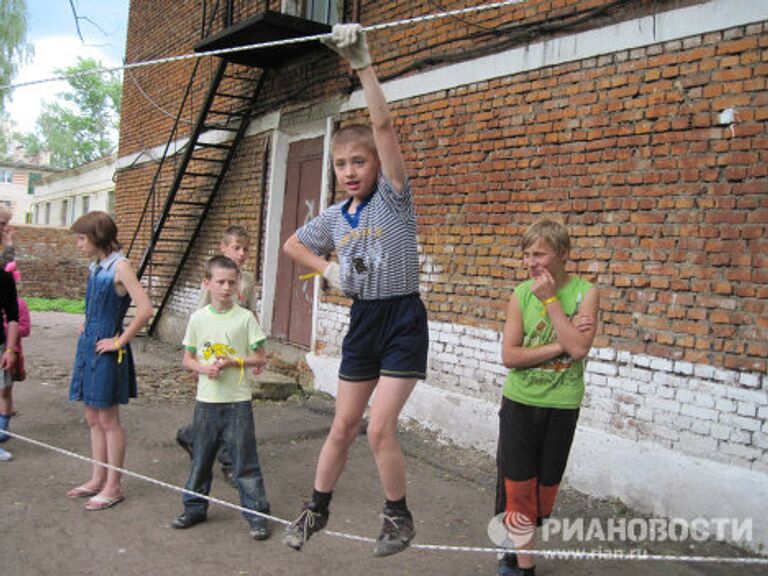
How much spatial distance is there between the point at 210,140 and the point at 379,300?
28.2 feet

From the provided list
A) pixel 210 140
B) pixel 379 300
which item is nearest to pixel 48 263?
pixel 210 140

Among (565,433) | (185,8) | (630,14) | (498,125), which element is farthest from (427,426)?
(185,8)

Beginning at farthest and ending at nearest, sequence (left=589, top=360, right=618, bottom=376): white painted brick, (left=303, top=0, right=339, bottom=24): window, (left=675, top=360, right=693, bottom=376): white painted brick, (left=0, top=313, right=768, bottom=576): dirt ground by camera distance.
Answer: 1. (left=303, top=0, right=339, bottom=24): window
2. (left=589, top=360, right=618, bottom=376): white painted brick
3. (left=675, top=360, right=693, bottom=376): white painted brick
4. (left=0, top=313, right=768, bottom=576): dirt ground

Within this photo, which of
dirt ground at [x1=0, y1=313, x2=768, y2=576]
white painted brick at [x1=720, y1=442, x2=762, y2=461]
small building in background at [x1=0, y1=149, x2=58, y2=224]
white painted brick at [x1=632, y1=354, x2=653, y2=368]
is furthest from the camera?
small building in background at [x1=0, y1=149, x2=58, y2=224]

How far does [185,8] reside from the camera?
39.4 ft

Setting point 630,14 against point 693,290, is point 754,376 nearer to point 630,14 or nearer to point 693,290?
point 693,290

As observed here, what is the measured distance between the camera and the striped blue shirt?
9.74 ft

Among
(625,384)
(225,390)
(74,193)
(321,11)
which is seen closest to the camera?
(225,390)

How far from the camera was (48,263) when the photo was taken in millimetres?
20406

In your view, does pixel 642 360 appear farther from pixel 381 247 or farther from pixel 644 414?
pixel 381 247

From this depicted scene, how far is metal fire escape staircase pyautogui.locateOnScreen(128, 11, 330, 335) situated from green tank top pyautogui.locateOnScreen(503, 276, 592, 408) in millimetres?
5581

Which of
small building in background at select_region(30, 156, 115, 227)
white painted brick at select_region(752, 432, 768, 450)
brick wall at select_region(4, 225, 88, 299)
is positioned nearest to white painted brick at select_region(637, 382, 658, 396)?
white painted brick at select_region(752, 432, 768, 450)

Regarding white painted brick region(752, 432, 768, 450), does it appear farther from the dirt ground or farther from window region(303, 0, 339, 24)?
window region(303, 0, 339, 24)

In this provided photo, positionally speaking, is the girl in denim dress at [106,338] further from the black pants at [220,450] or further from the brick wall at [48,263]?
the brick wall at [48,263]
